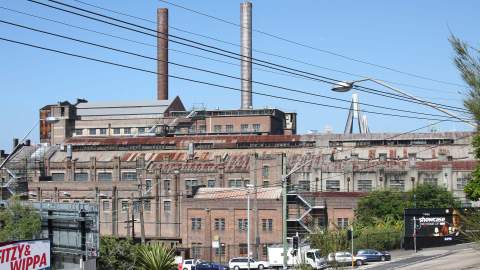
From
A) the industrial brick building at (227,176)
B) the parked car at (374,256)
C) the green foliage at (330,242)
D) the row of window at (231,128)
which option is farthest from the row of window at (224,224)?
the row of window at (231,128)

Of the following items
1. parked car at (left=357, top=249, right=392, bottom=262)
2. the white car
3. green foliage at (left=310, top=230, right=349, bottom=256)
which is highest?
green foliage at (left=310, top=230, right=349, bottom=256)

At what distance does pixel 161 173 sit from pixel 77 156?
919 inches

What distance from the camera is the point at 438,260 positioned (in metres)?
48.3

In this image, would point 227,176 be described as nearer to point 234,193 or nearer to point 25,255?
point 234,193

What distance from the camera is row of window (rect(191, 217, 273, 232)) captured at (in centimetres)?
7294

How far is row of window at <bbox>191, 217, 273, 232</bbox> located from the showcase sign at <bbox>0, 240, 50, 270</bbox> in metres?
47.3

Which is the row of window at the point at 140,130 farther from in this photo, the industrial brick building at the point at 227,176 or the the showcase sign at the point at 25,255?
the the showcase sign at the point at 25,255

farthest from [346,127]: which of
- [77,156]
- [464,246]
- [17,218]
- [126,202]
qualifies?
[17,218]

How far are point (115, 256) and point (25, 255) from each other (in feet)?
53.0

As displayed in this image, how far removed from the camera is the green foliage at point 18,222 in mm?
37750

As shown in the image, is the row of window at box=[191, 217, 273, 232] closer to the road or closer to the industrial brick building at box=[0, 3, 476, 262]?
the industrial brick building at box=[0, 3, 476, 262]

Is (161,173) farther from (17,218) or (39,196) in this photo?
(17,218)

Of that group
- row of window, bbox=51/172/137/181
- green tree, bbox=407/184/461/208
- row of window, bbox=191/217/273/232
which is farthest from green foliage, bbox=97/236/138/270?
row of window, bbox=51/172/137/181

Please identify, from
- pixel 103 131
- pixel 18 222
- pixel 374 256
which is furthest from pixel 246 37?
pixel 18 222
